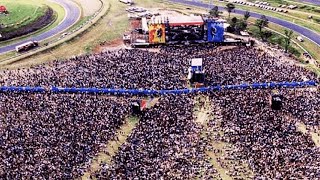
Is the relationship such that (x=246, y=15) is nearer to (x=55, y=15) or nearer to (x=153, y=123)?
(x=55, y=15)

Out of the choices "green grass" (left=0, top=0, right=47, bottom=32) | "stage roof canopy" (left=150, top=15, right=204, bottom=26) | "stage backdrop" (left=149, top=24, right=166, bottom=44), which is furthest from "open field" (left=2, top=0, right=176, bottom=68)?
"green grass" (left=0, top=0, right=47, bottom=32)

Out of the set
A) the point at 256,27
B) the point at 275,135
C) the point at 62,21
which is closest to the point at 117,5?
the point at 62,21

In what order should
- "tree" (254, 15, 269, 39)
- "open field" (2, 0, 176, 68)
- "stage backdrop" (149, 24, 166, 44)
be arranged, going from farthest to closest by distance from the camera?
"tree" (254, 15, 269, 39) < "stage backdrop" (149, 24, 166, 44) < "open field" (2, 0, 176, 68)

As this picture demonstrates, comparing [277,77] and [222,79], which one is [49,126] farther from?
[277,77]

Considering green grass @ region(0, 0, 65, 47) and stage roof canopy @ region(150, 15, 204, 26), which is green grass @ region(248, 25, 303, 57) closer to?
stage roof canopy @ region(150, 15, 204, 26)

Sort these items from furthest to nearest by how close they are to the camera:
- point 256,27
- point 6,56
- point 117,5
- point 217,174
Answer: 1. point 117,5
2. point 256,27
3. point 6,56
4. point 217,174

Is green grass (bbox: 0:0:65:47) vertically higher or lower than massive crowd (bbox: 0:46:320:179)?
higher
